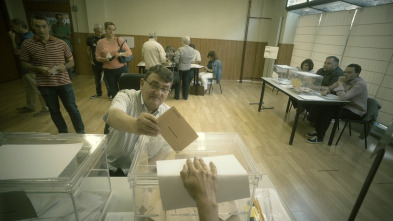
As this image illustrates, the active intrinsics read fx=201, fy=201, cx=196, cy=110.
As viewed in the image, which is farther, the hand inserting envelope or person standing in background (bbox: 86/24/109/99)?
person standing in background (bbox: 86/24/109/99)

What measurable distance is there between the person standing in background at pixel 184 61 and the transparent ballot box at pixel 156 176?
13.0ft

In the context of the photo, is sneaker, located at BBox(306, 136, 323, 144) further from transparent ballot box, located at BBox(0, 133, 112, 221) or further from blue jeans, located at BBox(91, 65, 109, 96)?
blue jeans, located at BBox(91, 65, 109, 96)

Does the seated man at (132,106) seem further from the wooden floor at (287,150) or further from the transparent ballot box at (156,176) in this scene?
the wooden floor at (287,150)

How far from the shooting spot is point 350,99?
3.03 metres

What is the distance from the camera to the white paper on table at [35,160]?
22.4 inches

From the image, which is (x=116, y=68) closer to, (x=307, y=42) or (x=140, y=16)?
(x=140, y=16)

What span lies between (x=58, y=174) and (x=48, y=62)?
2.16 m

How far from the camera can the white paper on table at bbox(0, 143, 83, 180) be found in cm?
57

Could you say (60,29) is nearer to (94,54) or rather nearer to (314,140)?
(94,54)

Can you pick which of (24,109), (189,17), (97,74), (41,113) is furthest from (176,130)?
(189,17)

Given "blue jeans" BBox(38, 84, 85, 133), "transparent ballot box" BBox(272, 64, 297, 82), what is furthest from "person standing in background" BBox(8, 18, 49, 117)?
"transparent ballot box" BBox(272, 64, 297, 82)

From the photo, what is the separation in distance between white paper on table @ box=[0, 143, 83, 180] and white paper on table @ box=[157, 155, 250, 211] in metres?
0.30

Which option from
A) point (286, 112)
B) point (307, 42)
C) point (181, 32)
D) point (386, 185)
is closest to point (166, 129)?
point (386, 185)

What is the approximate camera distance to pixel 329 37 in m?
4.75
